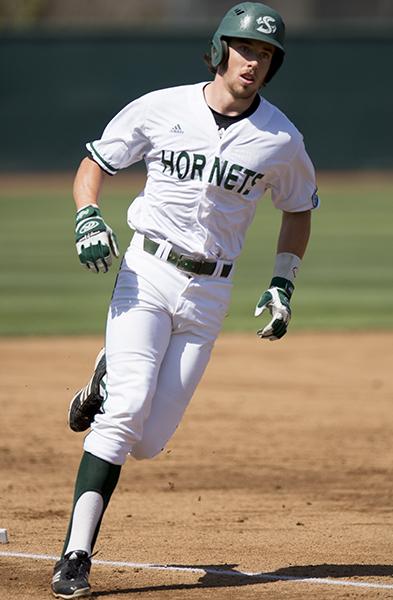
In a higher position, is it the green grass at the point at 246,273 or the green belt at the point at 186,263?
the green grass at the point at 246,273

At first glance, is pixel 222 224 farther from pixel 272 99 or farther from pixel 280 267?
pixel 272 99

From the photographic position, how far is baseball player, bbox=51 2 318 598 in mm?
4793

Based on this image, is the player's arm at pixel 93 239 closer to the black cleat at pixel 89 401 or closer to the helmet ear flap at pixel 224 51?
the black cleat at pixel 89 401

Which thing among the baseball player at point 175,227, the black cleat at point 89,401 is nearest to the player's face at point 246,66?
the baseball player at point 175,227

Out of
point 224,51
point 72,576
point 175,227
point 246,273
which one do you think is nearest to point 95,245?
point 175,227

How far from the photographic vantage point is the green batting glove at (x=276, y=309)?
16.8 feet

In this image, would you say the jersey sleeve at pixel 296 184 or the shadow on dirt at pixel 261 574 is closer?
the shadow on dirt at pixel 261 574

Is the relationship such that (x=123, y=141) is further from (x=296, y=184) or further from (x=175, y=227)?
(x=296, y=184)

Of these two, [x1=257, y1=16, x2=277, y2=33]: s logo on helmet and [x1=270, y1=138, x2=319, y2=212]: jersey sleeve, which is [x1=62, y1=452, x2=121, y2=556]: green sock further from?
[x1=257, y1=16, x2=277, y2=33]: s logo on helmet

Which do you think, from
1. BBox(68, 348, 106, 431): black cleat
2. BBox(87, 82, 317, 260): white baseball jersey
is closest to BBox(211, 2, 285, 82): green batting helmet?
BBox(87, 82, 317, 260): white baseball jersey

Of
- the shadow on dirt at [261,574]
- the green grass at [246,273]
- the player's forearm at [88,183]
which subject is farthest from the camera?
the green grass at [246,273]

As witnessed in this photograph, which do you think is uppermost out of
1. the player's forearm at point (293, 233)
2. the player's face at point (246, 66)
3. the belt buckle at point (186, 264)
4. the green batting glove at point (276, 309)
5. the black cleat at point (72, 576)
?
the player's face at point (246, 66)

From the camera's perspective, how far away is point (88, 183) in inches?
201

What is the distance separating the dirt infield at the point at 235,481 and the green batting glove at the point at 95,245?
1.29m
